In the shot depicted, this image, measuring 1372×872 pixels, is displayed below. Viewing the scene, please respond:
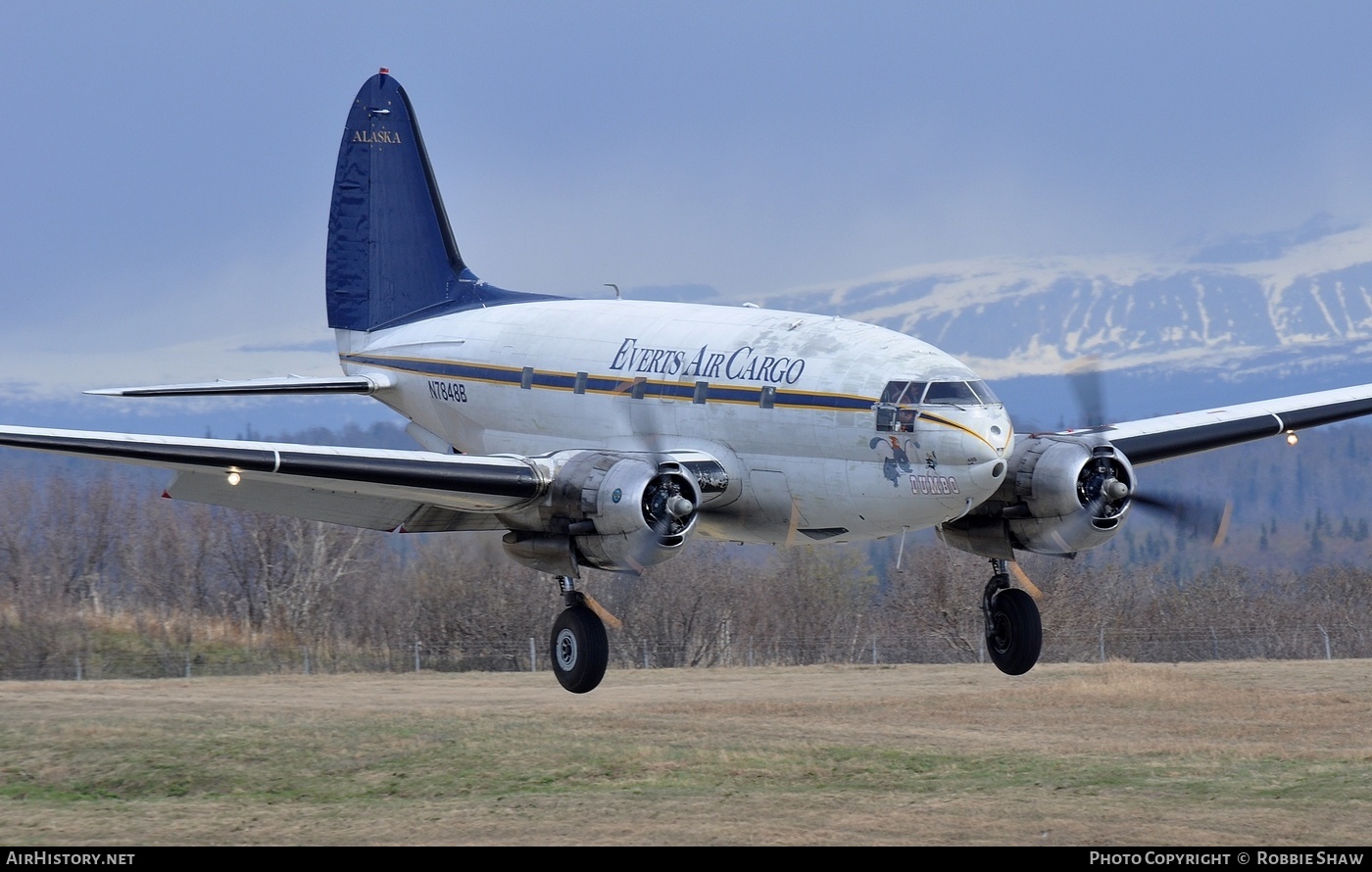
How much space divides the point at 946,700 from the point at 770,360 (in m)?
57.3

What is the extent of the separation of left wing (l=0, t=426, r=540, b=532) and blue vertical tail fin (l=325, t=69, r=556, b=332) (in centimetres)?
800

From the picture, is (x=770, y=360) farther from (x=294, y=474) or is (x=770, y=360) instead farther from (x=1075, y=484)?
(x=294, y=474)

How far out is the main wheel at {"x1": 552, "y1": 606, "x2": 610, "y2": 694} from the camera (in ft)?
82.9

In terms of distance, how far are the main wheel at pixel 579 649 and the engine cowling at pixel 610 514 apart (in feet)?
2.45

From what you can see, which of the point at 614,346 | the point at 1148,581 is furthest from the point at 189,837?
the point at 1148,581

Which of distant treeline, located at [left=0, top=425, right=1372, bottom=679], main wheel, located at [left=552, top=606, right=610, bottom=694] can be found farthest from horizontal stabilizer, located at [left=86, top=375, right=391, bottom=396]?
distant treeline, located at [left=0, top=425, right=1372, bottom=679]

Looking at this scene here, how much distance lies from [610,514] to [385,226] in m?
13.4

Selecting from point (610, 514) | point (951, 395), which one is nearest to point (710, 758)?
point (610, 514)

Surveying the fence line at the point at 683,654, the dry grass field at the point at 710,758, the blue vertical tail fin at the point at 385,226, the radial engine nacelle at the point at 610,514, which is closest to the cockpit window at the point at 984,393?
the radial engine nacelle at the point at 610,514

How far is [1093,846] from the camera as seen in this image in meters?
45.4

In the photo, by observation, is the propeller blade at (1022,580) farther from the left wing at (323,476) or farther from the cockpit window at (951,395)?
the left wing at (323,476)

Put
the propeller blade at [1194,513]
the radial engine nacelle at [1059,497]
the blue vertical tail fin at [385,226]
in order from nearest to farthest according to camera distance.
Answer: the radial engine nacelle at [1059,497], the propeller blade at [1194,513], the blue vertical tail fin at [385,226]

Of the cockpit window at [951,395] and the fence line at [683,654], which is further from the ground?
the cockpit window at [951,395]

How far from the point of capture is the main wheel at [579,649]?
25.3 m
